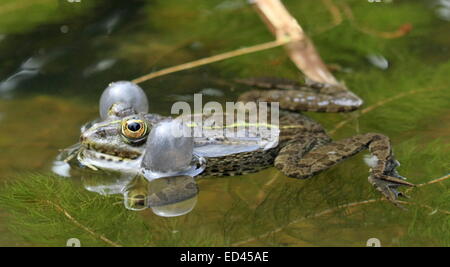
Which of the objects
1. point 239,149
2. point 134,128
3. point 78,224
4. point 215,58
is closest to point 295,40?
point 215,58

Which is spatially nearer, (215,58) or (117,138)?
(117,138)

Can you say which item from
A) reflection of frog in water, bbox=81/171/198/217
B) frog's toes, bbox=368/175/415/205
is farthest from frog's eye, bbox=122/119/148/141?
frog's toes, bbox=368/175/415/205

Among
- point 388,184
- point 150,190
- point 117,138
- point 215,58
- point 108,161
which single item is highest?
point 215,58

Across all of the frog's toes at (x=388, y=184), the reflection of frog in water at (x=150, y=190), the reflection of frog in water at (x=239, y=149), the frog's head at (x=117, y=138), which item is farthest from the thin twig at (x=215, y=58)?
the frog's toes at (x=388, y=184)

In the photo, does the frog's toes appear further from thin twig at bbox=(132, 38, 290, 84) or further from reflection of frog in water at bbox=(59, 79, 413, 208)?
thin twig at bbox=(132, 38, 290, 84)

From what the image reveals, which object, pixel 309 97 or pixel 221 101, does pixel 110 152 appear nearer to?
pixel 221 101

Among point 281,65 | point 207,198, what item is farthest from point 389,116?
point 207,198
